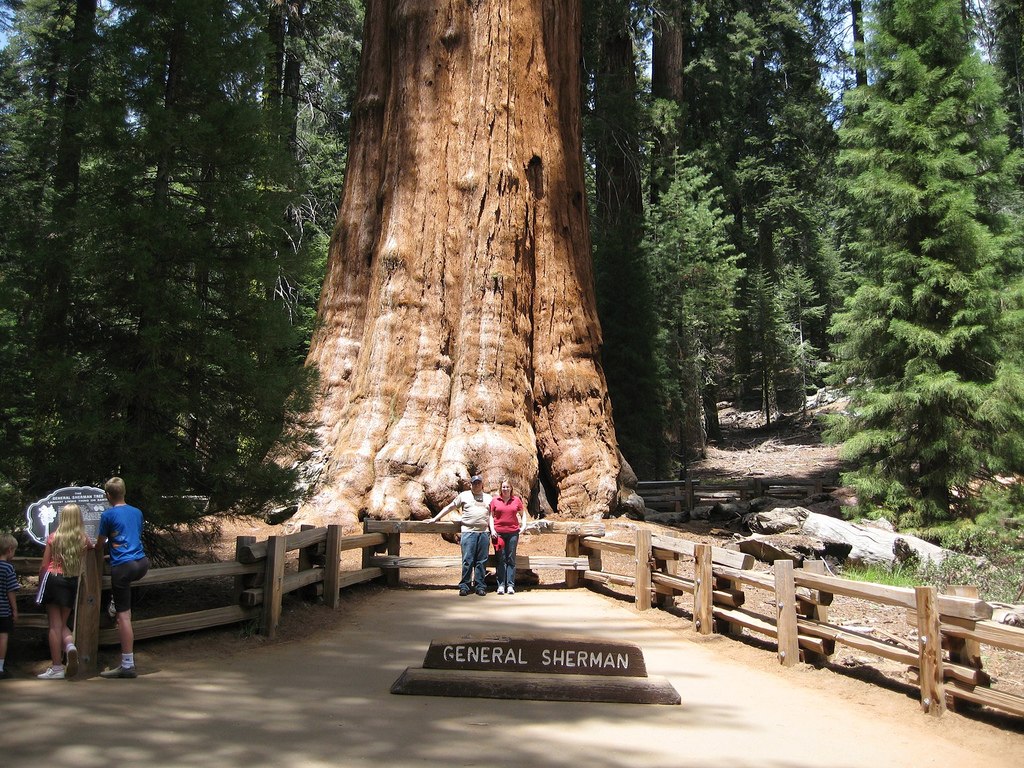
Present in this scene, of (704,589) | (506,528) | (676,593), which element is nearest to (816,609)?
(704,589)

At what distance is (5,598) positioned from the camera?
617cm

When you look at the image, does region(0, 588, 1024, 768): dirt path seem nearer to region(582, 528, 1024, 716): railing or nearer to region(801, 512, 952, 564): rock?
region(582, 528, 1024, 716): railing

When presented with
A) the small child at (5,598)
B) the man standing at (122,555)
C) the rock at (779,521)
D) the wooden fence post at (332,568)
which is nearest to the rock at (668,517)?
the rock at (779,521)

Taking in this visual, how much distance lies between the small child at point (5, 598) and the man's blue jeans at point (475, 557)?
5.06m

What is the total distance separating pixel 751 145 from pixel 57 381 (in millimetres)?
38807

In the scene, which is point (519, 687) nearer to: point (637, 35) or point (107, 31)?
point (107, 31)

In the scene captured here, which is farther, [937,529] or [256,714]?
[937,529]

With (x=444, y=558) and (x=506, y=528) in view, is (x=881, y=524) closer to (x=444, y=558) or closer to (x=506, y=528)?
(x=506, y=528)

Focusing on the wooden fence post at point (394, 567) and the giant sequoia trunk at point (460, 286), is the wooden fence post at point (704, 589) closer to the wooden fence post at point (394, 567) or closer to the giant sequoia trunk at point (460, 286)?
the wooden fence post at point (394, 567)

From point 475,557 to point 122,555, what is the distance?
4.76 m

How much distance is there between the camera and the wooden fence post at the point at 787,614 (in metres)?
7.67

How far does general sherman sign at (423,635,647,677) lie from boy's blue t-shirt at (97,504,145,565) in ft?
7.70

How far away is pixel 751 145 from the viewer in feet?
136

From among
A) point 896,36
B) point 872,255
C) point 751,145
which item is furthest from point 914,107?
point 751,145
